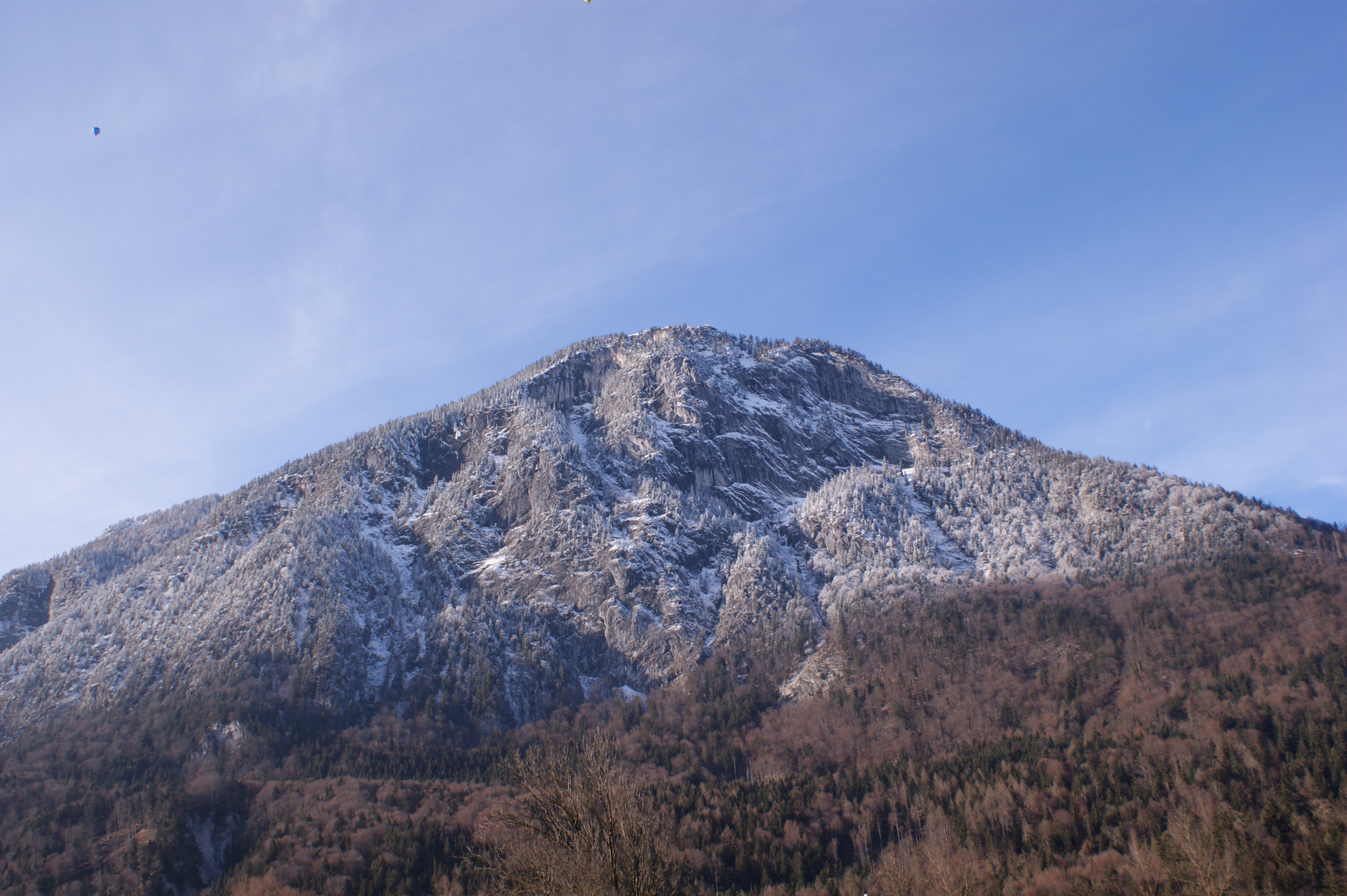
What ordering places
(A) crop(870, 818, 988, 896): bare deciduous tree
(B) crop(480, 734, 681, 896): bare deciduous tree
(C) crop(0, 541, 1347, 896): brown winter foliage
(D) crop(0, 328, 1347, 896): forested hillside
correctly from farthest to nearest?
(D) crop(0, 328, 1347, 896): forested hillside
(C) crop(0, 541, 1347, 896): brown winter foliage
(A) crop(870, 818, 988, 896): bare deciduous tree
(B) crop(480, 734, 681, 896): bare deciduous tree

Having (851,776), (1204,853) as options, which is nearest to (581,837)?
(1204,853)

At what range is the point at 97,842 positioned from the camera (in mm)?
112000

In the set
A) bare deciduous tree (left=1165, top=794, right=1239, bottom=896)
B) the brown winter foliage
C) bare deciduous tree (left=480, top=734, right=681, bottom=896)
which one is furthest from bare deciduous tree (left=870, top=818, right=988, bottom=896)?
bare deciduous tree (left=480, top=734, right=681, bottom=896)

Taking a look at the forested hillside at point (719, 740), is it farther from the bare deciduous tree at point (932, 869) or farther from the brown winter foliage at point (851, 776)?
the bare deciduous tree at point (932, 869)

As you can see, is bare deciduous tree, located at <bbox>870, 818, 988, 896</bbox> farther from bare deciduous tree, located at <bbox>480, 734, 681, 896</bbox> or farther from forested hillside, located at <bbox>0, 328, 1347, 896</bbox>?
bare deciduous tree, located at <bbox>480, 734, 681, 896</bbox>

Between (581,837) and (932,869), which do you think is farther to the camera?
(932,869)

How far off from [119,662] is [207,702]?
4094 centimetres

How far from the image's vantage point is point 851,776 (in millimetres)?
126875

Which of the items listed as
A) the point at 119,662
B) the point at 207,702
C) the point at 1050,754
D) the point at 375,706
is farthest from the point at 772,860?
the point at 119,662

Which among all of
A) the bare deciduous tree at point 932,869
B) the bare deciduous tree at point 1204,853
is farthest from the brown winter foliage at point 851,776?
the bare deciduous tree at point 932,869

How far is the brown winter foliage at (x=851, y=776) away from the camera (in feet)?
266

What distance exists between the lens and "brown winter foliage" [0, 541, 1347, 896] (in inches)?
3196

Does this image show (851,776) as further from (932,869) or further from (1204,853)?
(1204,853)

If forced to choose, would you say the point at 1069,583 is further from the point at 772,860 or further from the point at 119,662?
the point at 119,662
